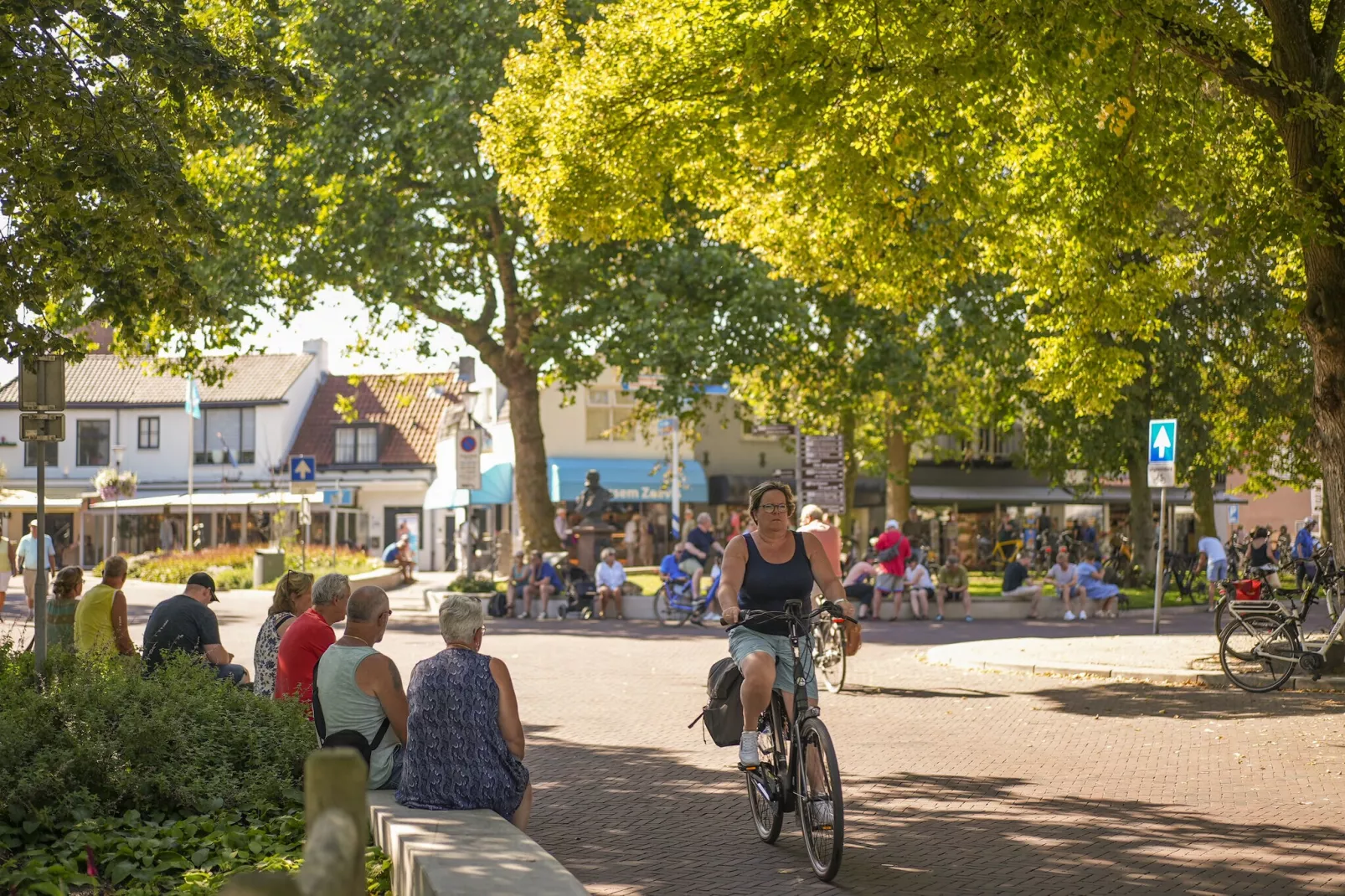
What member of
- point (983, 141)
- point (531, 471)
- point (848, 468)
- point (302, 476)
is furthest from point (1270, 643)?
point (848, 468)

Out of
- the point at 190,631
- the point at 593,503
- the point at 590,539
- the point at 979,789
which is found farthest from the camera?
the point at 593,503

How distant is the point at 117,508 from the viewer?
5306 cm

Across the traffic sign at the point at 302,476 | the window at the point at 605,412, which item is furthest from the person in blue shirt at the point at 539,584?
the window at the point at 605,412

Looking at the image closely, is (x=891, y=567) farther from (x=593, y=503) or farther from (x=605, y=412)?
(x=605, y=412)

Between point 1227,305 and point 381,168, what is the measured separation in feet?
56.9

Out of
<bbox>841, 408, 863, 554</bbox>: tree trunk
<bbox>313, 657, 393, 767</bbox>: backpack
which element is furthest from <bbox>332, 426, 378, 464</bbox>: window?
<bbox>313, 657, 393, 767</bbox>: backpack

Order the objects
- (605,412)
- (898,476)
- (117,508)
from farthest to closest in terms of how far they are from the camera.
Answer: (605,412)
(117,508)
(898,476)

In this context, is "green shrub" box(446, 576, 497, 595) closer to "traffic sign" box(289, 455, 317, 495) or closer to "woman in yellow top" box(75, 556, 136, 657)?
"traffic sign" box(289, 455, 317, 495)

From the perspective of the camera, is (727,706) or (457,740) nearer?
(457,740)

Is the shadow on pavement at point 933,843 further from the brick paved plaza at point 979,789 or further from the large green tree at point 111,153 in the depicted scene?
the large green tree at point 111,153

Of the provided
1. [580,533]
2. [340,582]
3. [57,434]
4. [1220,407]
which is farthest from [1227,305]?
[340,582]

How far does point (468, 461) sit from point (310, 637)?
23542 mm

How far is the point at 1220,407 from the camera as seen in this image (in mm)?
34312

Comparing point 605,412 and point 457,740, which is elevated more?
point 605,412
